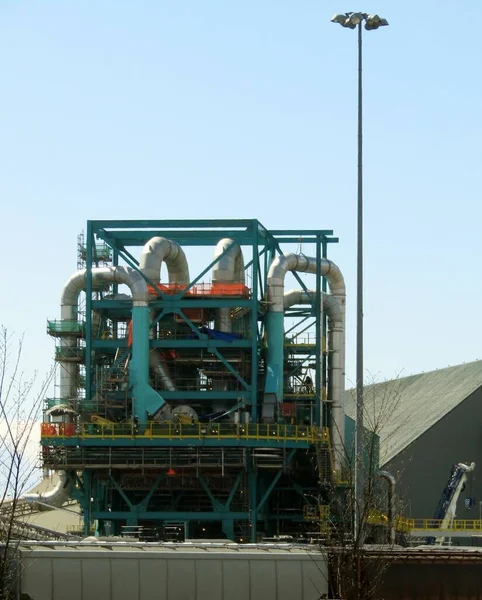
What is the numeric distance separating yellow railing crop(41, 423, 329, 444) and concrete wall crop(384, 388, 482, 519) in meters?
17.9

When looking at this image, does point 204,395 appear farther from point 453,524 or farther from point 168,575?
point 168,575

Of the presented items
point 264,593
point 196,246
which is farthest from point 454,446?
point 264,593

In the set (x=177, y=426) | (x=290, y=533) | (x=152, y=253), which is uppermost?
(x=152, y=253)

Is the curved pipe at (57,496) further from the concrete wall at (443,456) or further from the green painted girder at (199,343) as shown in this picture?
the concrete wall at (443,456)

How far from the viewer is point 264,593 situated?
44656 millimetres

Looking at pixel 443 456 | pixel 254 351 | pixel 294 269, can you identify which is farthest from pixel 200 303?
pixel 443 456

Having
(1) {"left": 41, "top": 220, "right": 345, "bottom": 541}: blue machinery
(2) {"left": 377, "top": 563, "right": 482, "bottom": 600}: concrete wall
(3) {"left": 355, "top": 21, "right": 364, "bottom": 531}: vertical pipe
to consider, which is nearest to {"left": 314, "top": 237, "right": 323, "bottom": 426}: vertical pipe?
(1) {"left": 41, "top": 220, "right": 345, "bottom": 541}: blue machinery

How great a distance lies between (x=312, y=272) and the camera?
92125 millimetres

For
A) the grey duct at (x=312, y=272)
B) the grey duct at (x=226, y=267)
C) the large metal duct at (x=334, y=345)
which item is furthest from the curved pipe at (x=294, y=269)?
the grey duct at (x=226, y=267)

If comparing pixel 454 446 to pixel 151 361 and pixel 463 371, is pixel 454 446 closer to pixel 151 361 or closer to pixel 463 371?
pixel 463 371

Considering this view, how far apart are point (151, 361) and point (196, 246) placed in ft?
28.1

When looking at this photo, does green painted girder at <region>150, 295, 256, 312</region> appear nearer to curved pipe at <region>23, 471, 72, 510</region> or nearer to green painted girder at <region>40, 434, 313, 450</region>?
green painted girder at <region>40, 434, 313, 450</region>

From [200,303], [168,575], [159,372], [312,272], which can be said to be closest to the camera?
[168,575]

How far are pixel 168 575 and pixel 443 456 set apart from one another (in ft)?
194
